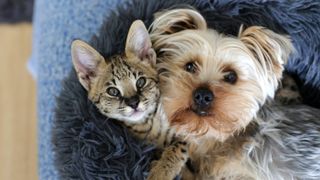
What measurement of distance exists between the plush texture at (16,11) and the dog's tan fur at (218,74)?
1086mm

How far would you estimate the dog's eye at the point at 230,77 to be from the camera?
1.35 metres

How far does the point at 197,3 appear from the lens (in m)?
1.46

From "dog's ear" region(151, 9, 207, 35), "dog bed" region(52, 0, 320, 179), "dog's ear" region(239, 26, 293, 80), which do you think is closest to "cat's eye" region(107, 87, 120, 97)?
"dog bed" region(52, 0, 320, 179)

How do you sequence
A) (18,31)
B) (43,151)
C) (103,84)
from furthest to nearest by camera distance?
(18,31), (43,151), (103,84)

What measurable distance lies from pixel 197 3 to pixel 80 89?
367mm

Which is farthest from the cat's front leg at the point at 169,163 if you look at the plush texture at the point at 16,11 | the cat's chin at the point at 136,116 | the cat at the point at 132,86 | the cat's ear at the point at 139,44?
the plush texture at the point at 16,11

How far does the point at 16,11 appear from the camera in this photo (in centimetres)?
234

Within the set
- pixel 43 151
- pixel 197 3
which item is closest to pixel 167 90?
pixel 197 3

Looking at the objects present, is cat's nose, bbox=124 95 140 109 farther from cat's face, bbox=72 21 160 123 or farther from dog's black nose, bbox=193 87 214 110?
dog's black nose, bbox=193 87 214 110

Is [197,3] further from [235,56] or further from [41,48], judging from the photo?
[41,48]

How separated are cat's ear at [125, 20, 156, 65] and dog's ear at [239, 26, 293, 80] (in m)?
0.22

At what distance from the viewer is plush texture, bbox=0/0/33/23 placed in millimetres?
2338

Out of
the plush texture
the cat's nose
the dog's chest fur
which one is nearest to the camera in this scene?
the cat's nose

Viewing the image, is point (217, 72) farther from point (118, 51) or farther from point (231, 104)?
point (118, 51)
